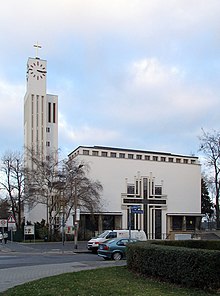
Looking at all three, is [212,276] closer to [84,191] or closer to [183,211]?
[84,191]

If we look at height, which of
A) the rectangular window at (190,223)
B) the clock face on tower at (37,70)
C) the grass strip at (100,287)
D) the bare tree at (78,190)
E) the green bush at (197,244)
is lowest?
the rectangular window at (190,223)

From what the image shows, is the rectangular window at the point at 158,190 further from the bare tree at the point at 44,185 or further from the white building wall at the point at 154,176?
the bare tree at the point at 44,185

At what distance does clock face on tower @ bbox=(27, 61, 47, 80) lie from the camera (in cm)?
10031

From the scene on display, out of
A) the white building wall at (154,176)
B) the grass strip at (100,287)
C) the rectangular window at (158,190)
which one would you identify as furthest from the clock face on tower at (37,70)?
the grass strip at (100,287)

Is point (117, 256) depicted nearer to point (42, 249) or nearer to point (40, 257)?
point (40, 257)

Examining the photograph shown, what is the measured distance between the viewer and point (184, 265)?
1180 cm

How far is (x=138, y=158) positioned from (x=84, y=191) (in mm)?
26875

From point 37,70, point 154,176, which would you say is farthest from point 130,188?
point 37,70

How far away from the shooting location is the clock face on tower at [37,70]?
10031 centimetres

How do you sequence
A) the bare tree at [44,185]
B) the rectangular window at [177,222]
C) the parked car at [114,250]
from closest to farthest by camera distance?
1. the parked car at [114,250]
2. the bare tree at [44,185]
3. the rectangular window at [177,222]

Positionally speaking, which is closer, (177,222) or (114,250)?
(114,250)

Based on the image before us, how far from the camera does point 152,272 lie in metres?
13.2

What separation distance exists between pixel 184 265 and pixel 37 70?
94.0 m

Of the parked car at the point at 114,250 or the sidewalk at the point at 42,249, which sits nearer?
the parked car at the point at 114,250
